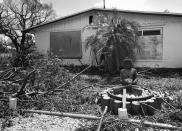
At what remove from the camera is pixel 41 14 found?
966 inches

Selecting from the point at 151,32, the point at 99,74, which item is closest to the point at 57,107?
the point at 99,74

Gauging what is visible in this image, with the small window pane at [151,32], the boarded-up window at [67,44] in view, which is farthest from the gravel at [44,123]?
the boarded-up window at [67,44]

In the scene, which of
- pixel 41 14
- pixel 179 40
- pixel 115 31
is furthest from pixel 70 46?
pixel 41 14

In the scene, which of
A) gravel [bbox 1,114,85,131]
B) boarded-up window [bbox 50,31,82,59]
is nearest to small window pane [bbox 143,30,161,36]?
boarded-up window [bbox 50,31,82,59]

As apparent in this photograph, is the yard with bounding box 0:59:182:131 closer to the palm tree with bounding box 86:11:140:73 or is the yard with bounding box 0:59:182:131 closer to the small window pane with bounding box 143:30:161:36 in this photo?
the palm tree with bounding box 86:11:140:73

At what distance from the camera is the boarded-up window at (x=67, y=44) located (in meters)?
11.8

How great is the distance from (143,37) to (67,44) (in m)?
4.69

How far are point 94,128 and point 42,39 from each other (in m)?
10.7

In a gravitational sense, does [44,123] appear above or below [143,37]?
below

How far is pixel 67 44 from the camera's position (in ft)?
39.7

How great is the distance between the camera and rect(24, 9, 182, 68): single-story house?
956cm

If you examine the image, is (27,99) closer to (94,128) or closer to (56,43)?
(94,128)

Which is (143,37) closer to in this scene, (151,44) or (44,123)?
(151,44)

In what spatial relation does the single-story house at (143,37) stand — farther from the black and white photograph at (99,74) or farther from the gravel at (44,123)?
the gravel at (44,123)
